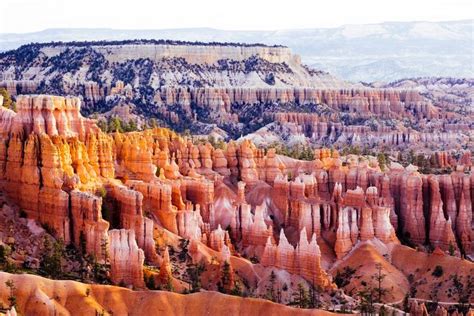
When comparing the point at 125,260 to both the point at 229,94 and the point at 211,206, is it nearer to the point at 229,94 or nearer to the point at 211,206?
the point at 211,206

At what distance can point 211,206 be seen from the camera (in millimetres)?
80750

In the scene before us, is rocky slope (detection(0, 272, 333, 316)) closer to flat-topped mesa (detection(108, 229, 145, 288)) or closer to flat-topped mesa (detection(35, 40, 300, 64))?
flat-topped mesa (detection(108, 229, 145, 288))

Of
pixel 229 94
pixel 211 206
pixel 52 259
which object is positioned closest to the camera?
pixel 52 259

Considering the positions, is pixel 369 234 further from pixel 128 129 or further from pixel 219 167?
pixel 128 129

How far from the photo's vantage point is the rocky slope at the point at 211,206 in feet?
219

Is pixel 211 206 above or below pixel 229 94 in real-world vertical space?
below

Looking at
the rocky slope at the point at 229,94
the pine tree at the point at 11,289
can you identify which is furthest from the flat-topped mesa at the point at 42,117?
the rocky slope at the point at 229,94

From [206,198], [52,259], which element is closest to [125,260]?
[52,259]

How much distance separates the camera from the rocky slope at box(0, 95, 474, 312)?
66625 millimetres

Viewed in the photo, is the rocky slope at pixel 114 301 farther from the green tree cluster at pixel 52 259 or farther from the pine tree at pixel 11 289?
the green tree cluster at pixel 52 259

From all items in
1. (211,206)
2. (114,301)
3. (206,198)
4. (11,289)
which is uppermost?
(206,198)

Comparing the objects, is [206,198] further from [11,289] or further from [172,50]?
[172,50]

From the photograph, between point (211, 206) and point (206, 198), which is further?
point (211, 206)

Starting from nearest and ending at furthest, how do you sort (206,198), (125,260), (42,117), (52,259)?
(52,259)
(125,260)
(42,117)
(206,198)
